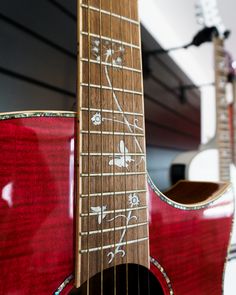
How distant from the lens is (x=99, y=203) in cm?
43

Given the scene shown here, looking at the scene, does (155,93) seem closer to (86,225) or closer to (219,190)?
(219,190)

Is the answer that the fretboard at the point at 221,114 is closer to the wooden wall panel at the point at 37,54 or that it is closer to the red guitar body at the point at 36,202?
the wooden wall panel at the point at 37,54

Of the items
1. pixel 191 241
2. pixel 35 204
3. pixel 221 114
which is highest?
pixel 221 114

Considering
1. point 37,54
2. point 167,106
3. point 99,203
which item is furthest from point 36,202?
point 167,106

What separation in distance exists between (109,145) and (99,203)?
0.32ft

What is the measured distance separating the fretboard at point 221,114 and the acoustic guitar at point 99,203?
0.52 metres

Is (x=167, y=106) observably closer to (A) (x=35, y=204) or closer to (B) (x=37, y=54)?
(B) (x=37, y=54)

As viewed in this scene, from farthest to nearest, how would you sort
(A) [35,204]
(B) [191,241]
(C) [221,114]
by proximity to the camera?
(C) [221,114], (B) [191,241], (A) [35,204]

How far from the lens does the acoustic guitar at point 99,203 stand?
370 mm

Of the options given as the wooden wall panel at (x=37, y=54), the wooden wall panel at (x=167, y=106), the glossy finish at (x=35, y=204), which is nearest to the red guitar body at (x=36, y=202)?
the glossy finish at (x=35, y=204)

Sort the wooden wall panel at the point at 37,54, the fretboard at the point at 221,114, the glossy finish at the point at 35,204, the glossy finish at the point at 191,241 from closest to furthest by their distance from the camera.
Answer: the glossy finish at the point at 35,204 → the glossy finish at the point at 191,241 → the wooden wall panel at the point at 37,54 → the fretboard at the point at 221,114

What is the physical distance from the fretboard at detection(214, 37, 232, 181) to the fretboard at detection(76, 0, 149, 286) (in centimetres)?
70

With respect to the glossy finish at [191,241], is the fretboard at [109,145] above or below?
above

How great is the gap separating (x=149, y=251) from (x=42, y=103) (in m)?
0.46
